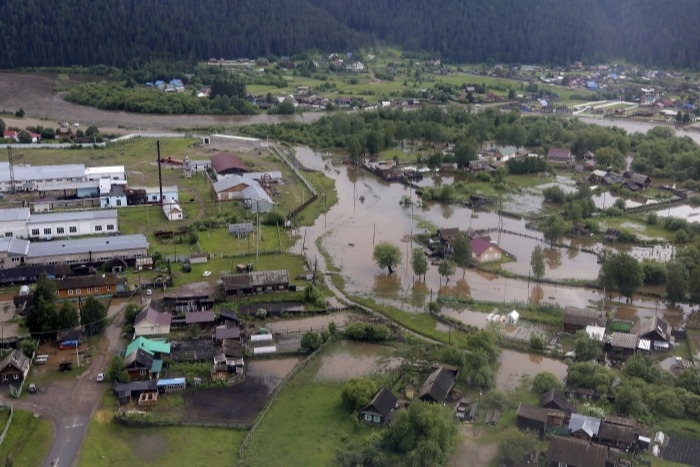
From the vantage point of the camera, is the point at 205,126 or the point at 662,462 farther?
the point at 205,126

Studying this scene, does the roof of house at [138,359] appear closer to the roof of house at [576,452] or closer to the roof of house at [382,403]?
the roof of house at [382,403]

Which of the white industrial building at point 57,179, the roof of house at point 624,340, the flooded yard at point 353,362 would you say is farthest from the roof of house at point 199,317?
the white industrial building at point 57,179

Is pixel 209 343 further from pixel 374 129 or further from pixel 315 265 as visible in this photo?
pixel 374 129

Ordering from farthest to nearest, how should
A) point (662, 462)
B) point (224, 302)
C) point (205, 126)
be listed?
point (205, 126), point (224, 302), point (662, 462)

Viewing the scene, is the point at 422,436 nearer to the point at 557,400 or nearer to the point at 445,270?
the point at 557,400

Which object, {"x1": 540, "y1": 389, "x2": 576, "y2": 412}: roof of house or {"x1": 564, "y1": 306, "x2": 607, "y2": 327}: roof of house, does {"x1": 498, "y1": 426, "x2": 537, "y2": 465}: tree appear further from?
{"x1": 564, "y1": 306, "x2": 607, "y2": 327}: roof of house

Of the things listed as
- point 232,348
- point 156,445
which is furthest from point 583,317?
point 156,445

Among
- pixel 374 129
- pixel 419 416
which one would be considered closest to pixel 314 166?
pixel 374 129
